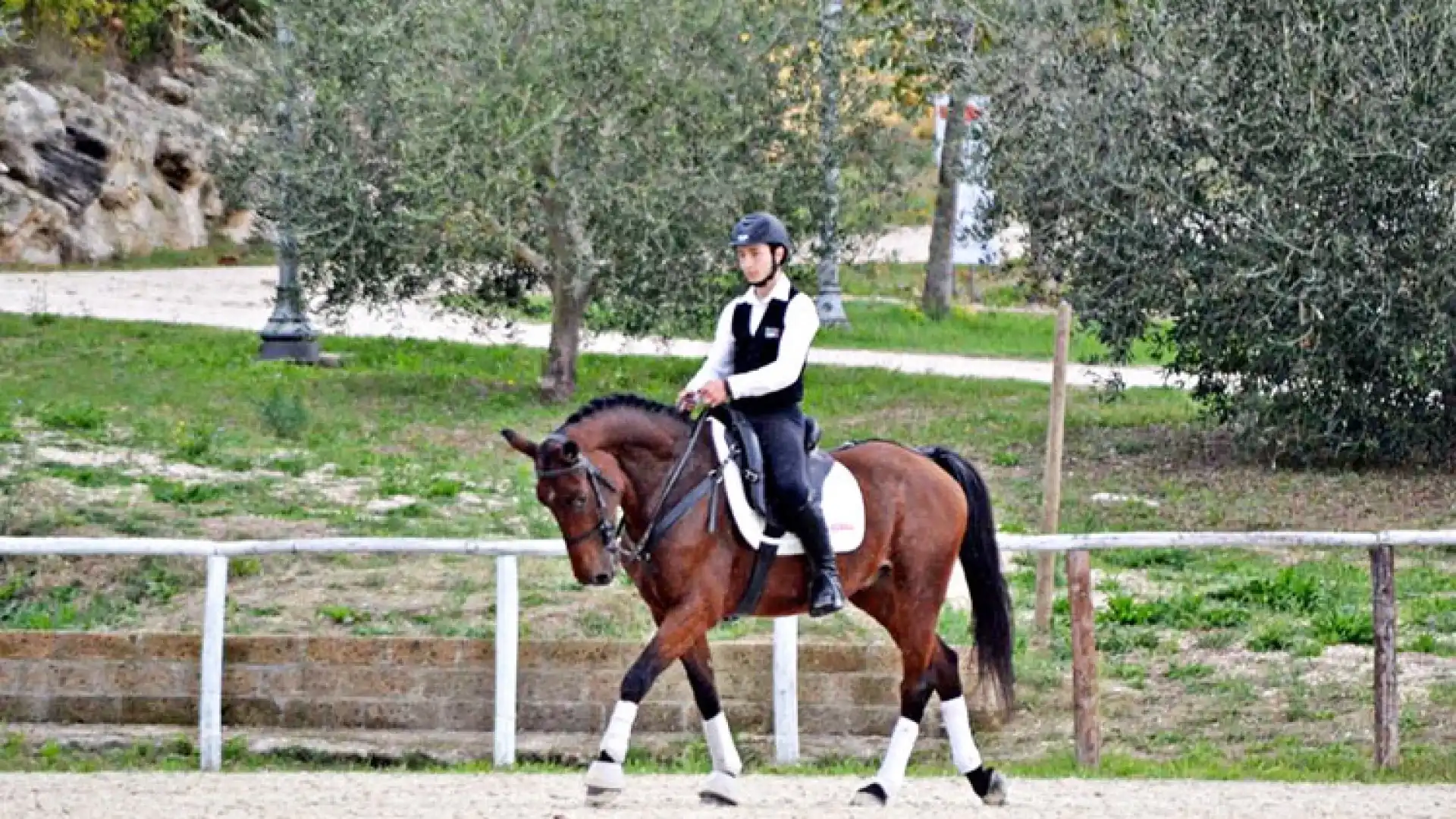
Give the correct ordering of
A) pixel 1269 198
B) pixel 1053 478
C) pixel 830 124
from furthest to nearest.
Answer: pixel 830 124, pixel 1269 198, pixel 1053 478

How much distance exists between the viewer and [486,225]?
930 inches

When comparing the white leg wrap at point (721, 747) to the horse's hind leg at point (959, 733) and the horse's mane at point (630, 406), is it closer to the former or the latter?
the horse's hind leg at point (959, 733)

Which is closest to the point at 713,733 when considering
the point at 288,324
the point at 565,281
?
the point at 565,281

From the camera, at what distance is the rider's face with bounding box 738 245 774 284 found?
1002 centimetres

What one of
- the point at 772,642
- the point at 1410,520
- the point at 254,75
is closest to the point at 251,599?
the point at 772,642

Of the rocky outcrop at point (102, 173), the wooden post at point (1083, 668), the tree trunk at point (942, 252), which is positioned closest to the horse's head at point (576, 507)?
the wooden post at point (1083, 668)

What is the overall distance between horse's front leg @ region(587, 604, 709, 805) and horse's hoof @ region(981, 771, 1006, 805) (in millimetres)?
1467

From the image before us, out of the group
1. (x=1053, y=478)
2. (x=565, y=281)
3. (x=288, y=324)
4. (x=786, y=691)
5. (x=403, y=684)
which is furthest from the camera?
(x=288, y=324)

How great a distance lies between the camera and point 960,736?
1036 centimetres

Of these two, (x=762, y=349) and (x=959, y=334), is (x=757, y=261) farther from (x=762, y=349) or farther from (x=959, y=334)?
(x=959, y=334)

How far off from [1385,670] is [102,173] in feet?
92.5

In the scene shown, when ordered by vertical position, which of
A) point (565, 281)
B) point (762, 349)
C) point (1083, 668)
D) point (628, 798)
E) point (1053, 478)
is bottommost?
point (628, 798)

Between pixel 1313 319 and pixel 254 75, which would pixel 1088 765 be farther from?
pixel 254 75

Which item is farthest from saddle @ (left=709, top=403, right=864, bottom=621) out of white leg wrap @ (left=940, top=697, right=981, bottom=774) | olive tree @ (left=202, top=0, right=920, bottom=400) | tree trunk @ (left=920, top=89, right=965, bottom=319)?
tree trunk @ (left=920, top=89, right=965, bottom=319)
